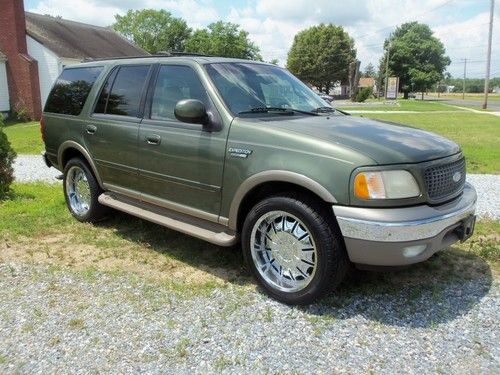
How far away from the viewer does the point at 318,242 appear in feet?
11.5

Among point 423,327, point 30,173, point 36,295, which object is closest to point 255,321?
point 423,327

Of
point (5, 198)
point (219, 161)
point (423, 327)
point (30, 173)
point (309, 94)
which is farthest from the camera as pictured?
point (30, 173)

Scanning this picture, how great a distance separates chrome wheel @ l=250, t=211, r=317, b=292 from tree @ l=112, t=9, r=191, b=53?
211 feet

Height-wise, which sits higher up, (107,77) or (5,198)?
(107,77)

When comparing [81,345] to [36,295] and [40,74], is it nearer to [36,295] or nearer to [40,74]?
[36,295]

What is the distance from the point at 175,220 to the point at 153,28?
66.7 meters

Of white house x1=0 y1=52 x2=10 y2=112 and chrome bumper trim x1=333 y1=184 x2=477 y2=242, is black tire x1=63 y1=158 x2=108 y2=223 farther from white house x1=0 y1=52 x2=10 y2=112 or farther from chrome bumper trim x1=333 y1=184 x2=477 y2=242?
white house x1=0 y1=52 x2=10 y2=112

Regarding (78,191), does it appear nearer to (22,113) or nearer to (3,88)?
(22,113)

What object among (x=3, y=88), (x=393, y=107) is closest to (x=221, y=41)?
(x=393, y=107)

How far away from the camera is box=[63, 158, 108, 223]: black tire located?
5612 mm

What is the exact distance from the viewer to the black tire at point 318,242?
3484 mm

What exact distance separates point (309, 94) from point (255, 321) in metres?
2.54

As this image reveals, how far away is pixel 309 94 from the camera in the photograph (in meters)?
5.06

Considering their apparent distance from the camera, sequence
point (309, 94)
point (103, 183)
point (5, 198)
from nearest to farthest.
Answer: point (309, 94) < point (103, 183) < point (5, 198)
